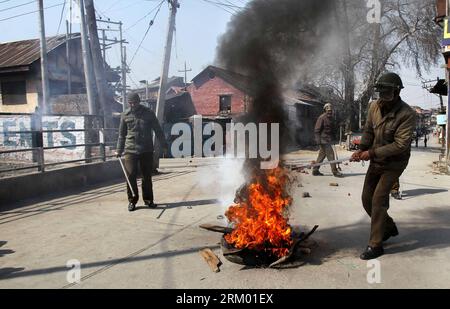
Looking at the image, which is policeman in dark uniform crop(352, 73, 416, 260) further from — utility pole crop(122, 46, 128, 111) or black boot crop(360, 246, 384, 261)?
utility pole crop(122, 46, 128, 111)

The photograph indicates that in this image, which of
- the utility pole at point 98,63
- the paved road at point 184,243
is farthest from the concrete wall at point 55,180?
the utility pole at point 98,63

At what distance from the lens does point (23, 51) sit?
2150cm

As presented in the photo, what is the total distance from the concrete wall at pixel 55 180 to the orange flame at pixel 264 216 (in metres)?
4.52

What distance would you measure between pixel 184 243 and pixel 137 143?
2.47 m

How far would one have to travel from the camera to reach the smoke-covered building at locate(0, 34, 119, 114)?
60.6ft

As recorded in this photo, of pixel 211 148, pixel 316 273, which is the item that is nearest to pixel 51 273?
pixel 316 273

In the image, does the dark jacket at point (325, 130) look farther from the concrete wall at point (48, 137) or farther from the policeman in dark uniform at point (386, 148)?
the concrete wall at point (48, 137)

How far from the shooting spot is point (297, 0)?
553 cm

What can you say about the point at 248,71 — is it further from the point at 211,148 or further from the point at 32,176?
the point at 211,148

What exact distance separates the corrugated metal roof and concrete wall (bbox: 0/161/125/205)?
12885mm

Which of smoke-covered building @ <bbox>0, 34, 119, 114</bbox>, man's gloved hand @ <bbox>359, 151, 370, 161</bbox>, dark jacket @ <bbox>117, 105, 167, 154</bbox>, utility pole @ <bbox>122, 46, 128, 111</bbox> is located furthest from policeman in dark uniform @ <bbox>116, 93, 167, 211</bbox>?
utility pole @ <bbox>122, 46, 128, 111</bbox>

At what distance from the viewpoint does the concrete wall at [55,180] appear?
6.89 m

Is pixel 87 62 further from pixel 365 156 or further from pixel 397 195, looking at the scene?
pixel 365 156

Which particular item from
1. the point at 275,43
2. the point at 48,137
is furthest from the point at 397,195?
the point at 48,137
